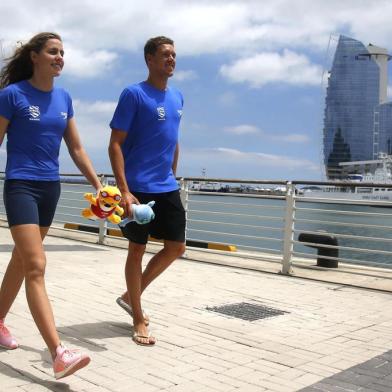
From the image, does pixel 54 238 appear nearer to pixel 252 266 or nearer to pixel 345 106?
pixel 252 266

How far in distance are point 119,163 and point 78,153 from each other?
29cm

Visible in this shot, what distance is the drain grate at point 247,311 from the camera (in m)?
4.96

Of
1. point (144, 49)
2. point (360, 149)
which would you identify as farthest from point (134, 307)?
point (360, 149)

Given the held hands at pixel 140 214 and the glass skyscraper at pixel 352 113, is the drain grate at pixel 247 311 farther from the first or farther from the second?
the glass skyscraper at pixel 352 113

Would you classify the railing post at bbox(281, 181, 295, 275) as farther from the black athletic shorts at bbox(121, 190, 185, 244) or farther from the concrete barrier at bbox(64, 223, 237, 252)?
the black athletic shorts at bbox(121, 190, 185, 244)

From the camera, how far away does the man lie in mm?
3908

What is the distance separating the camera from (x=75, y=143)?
3705mm

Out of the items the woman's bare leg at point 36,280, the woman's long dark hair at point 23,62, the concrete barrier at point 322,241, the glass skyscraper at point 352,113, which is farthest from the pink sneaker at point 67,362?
the glass skyscraper at point 352,113

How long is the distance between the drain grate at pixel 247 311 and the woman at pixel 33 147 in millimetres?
2091

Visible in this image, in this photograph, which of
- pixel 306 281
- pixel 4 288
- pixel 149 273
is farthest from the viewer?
pixel 306 281

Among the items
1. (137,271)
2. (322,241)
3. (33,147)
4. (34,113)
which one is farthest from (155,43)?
(322,241)

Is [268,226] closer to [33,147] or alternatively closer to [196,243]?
[196,243]

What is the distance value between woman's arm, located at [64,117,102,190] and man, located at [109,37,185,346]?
21 centimetres

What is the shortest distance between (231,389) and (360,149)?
117m
